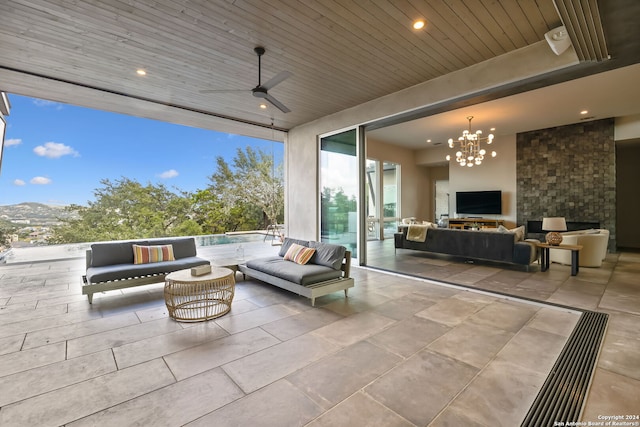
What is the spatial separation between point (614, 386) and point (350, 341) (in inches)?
72.7

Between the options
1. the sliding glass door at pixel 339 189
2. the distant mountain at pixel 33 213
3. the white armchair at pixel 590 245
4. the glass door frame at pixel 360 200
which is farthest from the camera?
the distant mountain at pixel 33 213

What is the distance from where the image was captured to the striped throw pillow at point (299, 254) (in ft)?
13.9

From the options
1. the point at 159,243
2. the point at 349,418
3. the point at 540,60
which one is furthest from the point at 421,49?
the point at 159,243

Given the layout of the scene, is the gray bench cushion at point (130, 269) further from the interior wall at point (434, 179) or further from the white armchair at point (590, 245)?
the interior wall at point (434, 179)

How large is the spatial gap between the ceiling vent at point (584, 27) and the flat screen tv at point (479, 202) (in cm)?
670

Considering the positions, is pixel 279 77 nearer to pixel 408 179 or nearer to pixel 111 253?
pixel 111 253

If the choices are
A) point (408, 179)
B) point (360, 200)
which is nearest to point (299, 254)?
point (360, 200)

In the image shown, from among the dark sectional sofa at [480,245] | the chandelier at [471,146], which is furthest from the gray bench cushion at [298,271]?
the chandelier at [471,146]

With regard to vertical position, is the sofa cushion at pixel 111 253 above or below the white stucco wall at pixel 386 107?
below

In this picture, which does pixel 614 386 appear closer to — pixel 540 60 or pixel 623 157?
pixel 540 60

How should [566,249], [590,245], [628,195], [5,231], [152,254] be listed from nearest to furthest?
[152,254] → [566,249] → [590,245] → [5,231] → [628,195]

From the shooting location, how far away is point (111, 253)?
412 cm

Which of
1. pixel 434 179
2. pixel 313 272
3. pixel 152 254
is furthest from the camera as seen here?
pixel 434 179

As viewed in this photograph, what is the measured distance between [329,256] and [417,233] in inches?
139
